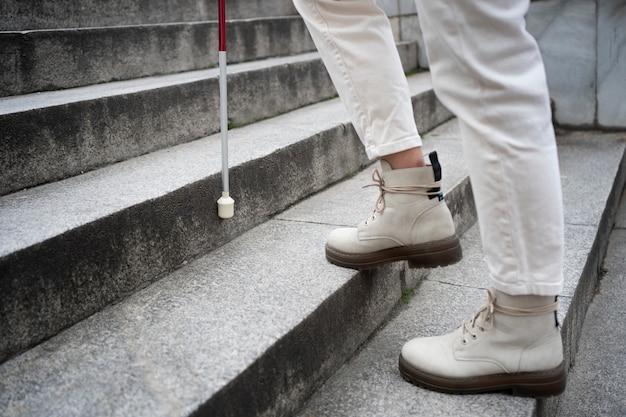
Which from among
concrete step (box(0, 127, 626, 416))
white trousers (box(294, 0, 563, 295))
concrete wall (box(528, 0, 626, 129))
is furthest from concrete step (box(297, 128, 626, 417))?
concrete wall (box(528, 0, 626, 129))

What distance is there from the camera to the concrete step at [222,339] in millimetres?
1221

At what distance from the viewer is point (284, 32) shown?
383 cm

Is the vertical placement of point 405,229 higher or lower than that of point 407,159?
lower

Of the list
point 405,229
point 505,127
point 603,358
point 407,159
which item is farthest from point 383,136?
point 603,358

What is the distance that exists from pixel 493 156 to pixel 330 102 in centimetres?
213

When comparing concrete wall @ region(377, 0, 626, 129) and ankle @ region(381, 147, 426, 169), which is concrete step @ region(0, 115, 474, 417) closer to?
ankle @ region(381, 147, 426, 169)

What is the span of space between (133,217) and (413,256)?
768 millimetres

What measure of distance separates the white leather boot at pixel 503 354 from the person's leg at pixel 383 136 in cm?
31

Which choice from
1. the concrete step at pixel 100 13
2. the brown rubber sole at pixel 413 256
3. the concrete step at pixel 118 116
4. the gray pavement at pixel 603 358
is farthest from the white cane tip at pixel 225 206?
the concrete step at pixel 100 13

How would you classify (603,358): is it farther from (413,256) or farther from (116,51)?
(116,51)

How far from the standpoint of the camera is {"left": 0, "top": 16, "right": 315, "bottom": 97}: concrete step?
91.6 inches

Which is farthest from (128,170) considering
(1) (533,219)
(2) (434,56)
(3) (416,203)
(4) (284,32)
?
(4) (284,32)

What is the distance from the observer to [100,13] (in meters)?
3.06

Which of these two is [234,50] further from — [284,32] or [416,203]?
[416,203]
